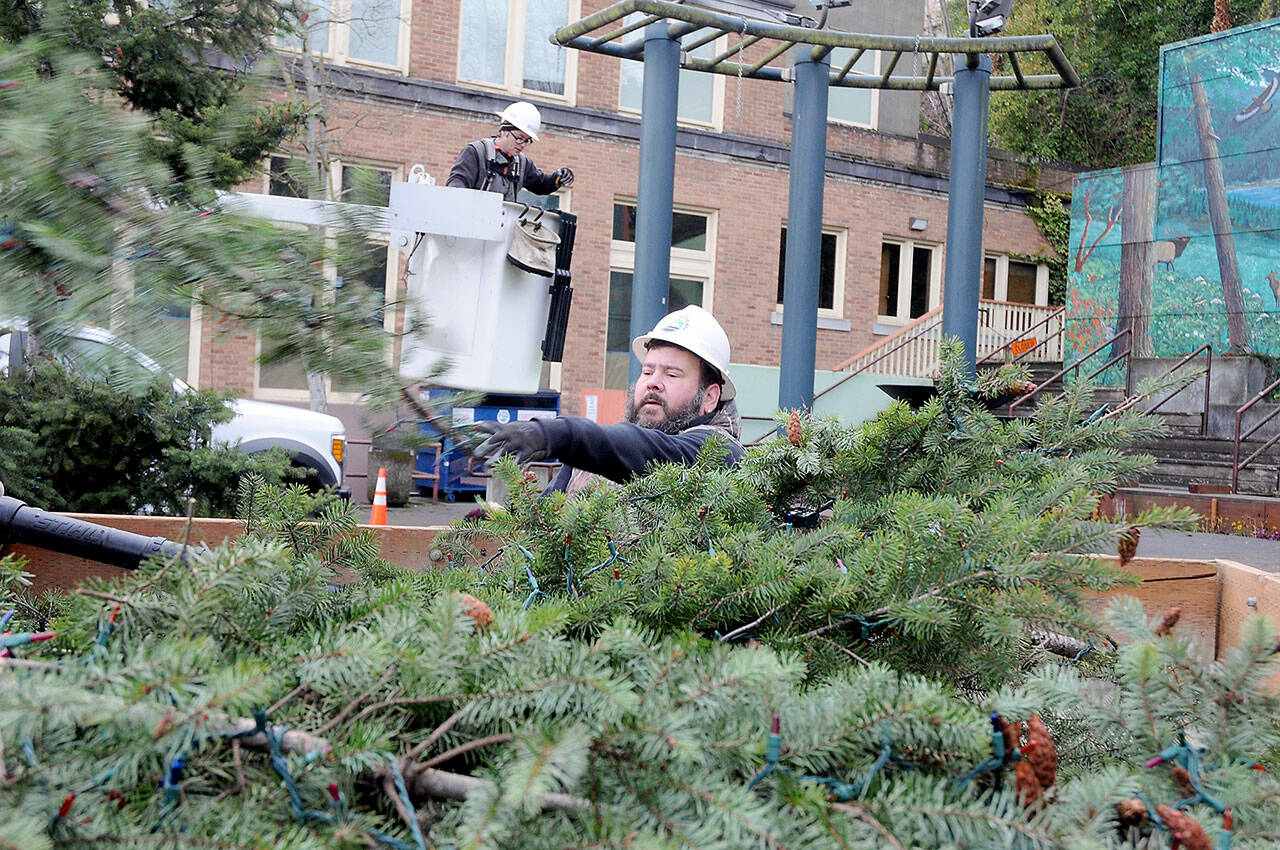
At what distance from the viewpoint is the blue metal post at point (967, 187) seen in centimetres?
900

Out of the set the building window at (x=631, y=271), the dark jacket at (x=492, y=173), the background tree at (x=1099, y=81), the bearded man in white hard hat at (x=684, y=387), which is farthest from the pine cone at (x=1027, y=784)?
the background tree at (x=1099, y=81)

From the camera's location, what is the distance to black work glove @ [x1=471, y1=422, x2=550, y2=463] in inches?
68.1

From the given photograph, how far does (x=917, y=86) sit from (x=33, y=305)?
9614mm

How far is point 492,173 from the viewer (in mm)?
7996

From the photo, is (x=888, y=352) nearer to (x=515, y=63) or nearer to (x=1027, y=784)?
(x=515, y=63)

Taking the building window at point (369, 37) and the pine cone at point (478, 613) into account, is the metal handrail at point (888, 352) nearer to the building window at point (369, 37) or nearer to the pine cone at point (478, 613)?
the building window at point (369, 37)

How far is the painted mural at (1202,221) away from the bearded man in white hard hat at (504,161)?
36.0 ft

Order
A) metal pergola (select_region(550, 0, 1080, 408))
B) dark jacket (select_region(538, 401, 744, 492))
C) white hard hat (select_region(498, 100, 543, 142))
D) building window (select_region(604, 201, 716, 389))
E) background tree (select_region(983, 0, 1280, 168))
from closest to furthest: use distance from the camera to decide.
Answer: dark jacket (select_region(538, 401, 744, 492)) → white hard hat (select_region(498, 100, 543, 142)) → metal pergola (select_region(550, 0, 1080, 408)) → building window (select_region(604, 201, 716, 389)) → background tree (select_region(983, 0, 1280, 168))

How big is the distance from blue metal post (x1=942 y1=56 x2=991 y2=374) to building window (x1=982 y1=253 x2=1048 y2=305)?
47.5 ft

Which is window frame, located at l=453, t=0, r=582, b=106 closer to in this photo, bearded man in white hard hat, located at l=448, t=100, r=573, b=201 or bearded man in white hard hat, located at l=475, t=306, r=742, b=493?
bearded man in white hard hat, located at l=448, t=100, r=573, b=201

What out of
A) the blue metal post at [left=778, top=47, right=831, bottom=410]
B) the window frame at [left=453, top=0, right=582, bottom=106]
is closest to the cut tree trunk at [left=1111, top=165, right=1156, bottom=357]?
the window frame at [left=453, top=0, right=582, bottom=106]

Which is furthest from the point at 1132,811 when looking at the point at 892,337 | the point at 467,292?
the point at 892,337

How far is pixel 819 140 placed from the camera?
8.95m

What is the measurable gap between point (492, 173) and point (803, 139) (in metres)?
2.61
